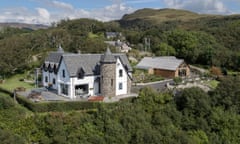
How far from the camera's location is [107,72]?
109 ft

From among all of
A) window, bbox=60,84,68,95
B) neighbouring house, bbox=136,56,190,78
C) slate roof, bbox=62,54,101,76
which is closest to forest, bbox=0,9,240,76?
neighbouring house, bbox=136,56,190,78

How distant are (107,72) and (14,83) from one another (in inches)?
738

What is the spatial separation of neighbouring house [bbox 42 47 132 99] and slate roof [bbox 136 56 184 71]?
51.0 ft

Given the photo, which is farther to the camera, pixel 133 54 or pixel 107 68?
pixel 133 54

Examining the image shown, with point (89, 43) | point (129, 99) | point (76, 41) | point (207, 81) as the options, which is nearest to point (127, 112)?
point (129, 99)

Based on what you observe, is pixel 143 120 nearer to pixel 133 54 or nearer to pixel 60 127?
pixel 60 127

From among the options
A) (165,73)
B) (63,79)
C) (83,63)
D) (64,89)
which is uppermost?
(83,63)

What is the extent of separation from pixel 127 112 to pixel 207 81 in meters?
21.5

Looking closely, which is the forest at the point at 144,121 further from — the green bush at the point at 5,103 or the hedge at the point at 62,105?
the hedge at the point at 62,105

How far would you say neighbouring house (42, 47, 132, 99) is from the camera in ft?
108

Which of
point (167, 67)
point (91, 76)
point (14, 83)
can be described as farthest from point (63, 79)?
point (167, 67)

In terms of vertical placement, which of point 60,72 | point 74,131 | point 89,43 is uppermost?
point 89,43

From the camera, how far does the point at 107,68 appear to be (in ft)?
109

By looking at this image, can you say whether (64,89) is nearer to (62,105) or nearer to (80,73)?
(80,73)
